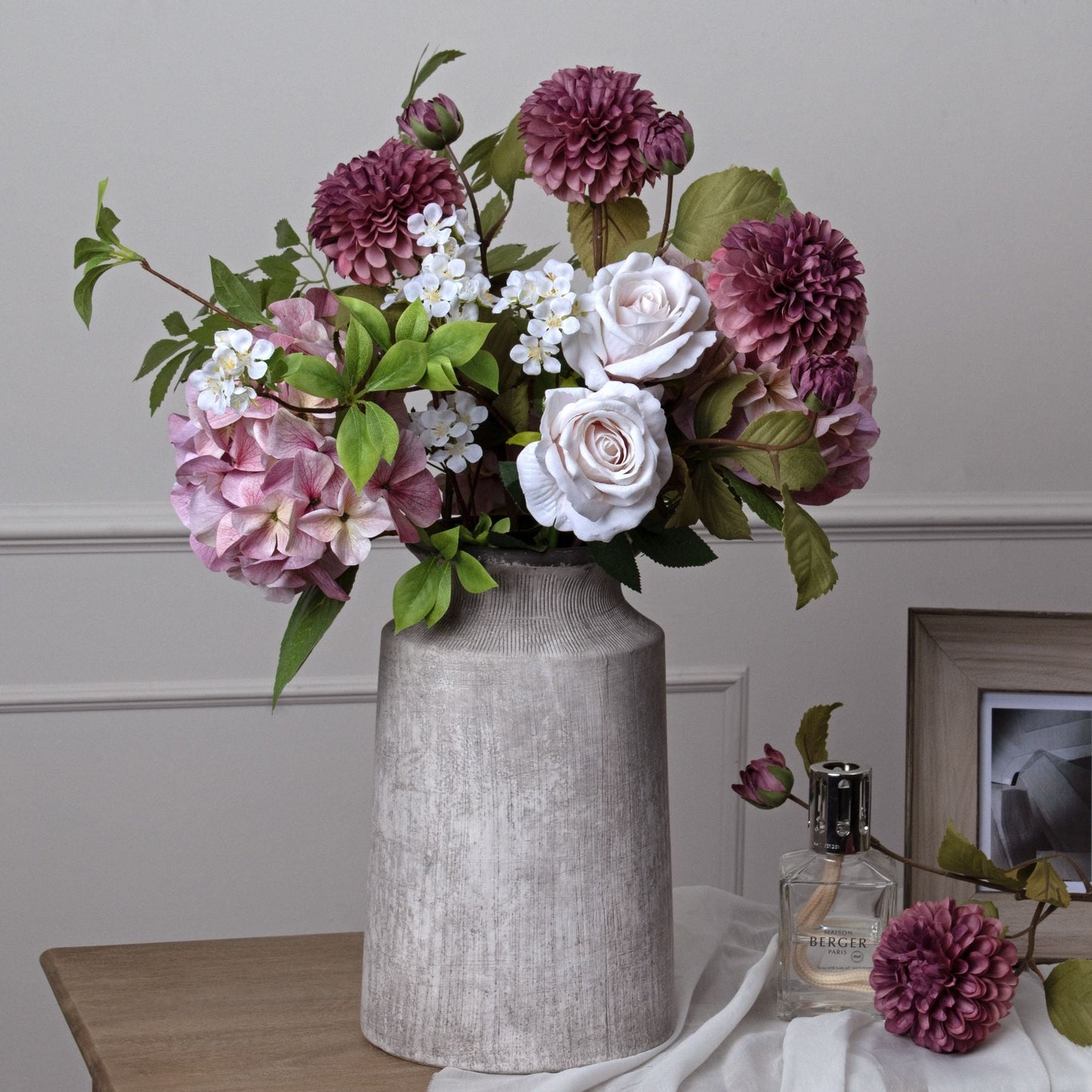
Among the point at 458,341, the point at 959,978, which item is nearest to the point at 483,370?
the point at 458,341

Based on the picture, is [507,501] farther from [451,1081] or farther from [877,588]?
[877,588]

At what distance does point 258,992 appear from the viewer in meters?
0.87

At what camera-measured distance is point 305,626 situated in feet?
2.37

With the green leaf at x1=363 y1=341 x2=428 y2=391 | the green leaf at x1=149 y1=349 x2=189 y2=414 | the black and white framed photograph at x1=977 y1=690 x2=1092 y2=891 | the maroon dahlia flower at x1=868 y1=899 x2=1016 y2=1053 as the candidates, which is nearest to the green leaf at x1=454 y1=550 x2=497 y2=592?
the green leaf at x1=363 y1=341 x2=428 y2=391

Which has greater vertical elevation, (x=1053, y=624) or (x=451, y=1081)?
(x=1053, y=624)

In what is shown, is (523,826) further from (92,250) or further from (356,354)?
(92,250)

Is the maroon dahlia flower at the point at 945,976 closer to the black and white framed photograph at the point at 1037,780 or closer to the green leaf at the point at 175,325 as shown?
the black and white framed photograph at the point at 1037,780

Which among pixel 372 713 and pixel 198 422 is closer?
pixel 198 422

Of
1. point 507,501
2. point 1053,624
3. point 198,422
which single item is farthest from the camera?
point 1053,624

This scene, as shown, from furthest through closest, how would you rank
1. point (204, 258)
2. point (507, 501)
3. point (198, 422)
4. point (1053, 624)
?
point (204, 258) < point (1053, 624) < point (507, 501) < point (198, 422)

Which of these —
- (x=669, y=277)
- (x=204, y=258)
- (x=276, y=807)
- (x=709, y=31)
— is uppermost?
(x=709, y=31)

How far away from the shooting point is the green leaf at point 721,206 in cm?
72

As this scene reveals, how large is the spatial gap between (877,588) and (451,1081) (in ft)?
3.24

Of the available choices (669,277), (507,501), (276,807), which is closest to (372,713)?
(276,807)
